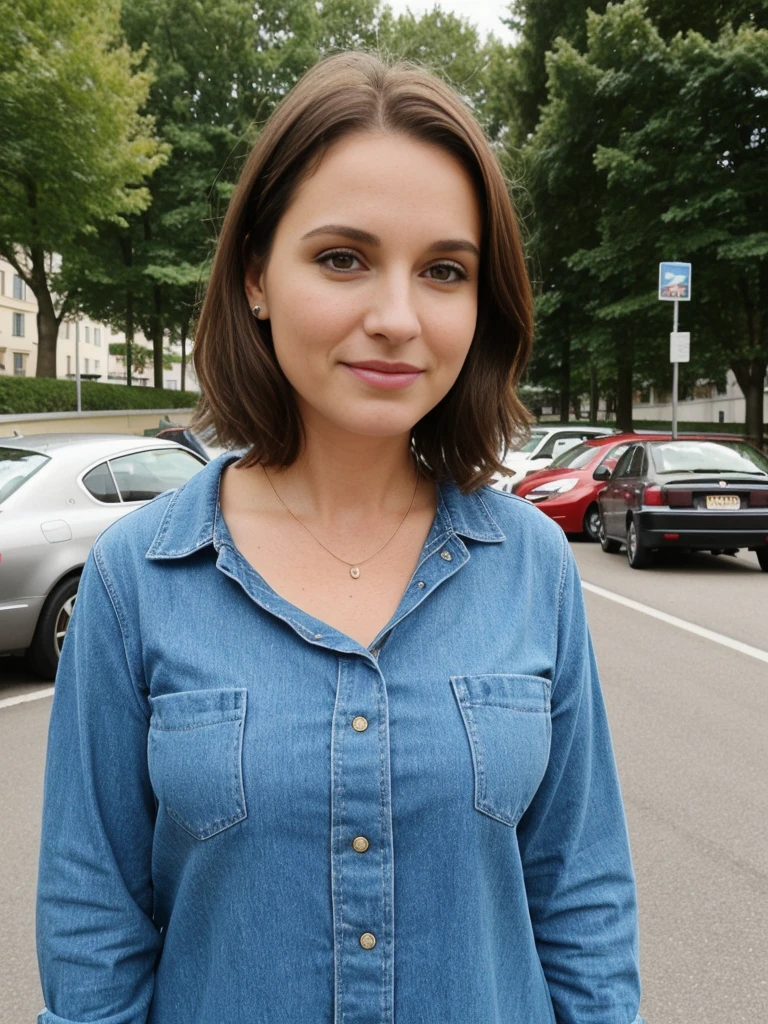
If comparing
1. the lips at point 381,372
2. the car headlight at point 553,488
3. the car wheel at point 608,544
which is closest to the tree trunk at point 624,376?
the car headlight at point 553,488

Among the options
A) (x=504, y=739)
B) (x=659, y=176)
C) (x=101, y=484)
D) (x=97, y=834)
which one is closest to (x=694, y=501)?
(x=101, y=484)

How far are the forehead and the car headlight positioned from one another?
13.1 metres

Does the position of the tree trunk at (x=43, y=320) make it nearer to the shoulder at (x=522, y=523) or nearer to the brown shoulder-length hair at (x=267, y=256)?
the brown shoulder-length hair at (x=267, y=256)

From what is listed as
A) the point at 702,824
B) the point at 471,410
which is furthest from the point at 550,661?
the point at 702,824

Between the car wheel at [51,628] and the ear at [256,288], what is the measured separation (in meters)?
5.26

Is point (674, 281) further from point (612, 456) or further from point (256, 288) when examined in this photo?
point (256, 288)

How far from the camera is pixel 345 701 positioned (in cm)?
133

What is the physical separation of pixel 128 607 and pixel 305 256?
55cm

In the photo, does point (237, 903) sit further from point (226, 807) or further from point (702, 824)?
point (702, 824)

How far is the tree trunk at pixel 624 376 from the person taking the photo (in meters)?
26.4

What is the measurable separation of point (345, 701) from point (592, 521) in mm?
13417

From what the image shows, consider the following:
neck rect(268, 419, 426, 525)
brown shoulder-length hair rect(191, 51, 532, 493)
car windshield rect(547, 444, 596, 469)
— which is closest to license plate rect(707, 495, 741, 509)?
car windshield rect(547, 444, 596, 469)

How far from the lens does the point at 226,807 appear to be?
1.29 meters

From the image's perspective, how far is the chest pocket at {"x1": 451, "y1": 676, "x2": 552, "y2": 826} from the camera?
1.35m
